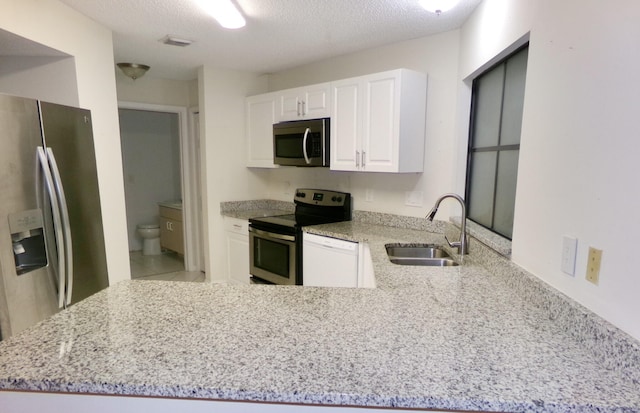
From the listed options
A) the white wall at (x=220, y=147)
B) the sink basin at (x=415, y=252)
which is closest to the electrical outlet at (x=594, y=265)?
the sink basin at (x=415, y=252)

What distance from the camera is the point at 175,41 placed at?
2.80 metres

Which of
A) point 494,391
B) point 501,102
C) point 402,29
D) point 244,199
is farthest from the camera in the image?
point 244,199

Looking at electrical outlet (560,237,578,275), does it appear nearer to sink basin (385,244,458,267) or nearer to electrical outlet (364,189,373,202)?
sink basin (385,244,458,267)

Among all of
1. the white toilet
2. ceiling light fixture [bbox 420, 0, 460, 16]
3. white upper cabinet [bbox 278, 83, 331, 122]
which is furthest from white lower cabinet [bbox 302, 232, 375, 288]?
the white toilet

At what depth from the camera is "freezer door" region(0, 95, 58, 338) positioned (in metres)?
1.63

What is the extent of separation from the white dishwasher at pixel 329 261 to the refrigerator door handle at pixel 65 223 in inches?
63.0

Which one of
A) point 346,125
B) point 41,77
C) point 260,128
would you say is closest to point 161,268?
point 260,128

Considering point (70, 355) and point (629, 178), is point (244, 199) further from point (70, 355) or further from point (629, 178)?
point (629, 178)

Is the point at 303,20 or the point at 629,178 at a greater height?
the point at 303,20

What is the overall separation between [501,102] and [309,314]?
5.65 ft

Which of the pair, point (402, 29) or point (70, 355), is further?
point (402, 29)

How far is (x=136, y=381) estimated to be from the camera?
834mm

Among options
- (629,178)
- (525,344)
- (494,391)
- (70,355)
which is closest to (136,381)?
(70,355)

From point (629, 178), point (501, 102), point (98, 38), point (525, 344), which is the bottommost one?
point (525, 344)
